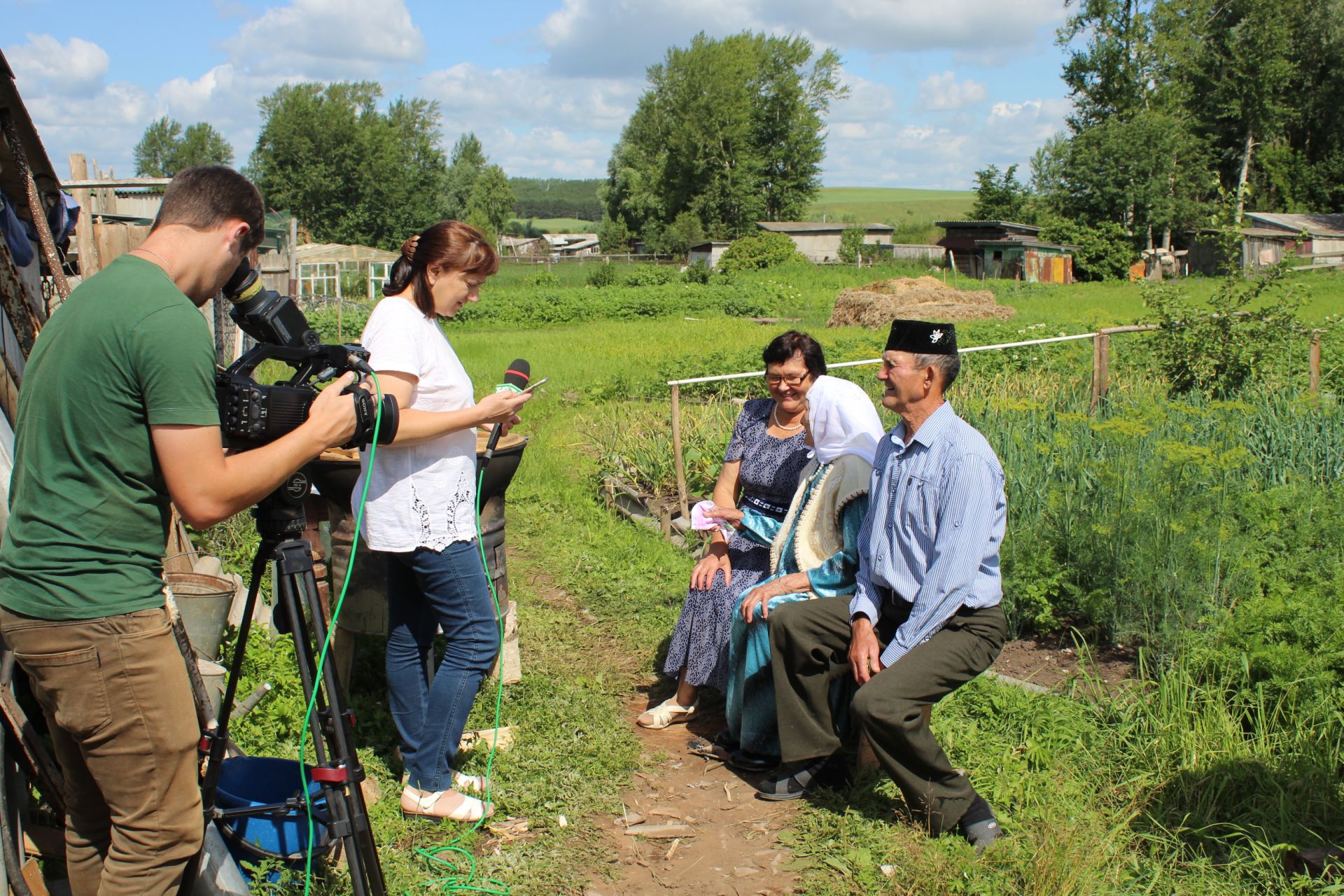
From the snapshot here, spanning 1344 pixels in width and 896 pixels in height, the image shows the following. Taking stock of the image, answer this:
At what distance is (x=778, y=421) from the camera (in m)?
4.33

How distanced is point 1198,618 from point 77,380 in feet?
12.6

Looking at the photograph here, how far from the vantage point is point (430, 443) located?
10.2 feet

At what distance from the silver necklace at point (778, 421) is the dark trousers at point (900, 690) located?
37.7 inches

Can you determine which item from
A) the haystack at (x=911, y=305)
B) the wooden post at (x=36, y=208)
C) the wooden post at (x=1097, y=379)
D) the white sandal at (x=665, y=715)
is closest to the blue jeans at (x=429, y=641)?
the white sandal at (x=665, y=715)

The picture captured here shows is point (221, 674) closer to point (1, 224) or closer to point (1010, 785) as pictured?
point (1, 224)

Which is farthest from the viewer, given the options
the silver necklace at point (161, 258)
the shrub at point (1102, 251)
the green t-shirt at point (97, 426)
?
the shrub at point (1102, 251)

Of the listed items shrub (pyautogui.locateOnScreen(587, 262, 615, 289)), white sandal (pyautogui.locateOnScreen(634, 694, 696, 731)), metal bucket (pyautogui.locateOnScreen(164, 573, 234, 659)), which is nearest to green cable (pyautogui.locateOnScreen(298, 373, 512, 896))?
white sandal (pyautogui.locateOnScreen(634, 694, 696, 731))

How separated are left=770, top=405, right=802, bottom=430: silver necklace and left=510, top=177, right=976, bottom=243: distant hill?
65.8 m

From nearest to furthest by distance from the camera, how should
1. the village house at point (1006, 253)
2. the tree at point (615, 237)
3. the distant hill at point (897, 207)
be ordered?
the village house at point (1006, 253)
the tree at point (615, 237)
the distant hill at point (897, 207)

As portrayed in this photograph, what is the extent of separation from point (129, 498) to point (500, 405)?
1240 millimetres

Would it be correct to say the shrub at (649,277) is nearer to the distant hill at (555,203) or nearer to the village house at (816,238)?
the village house at (816,238)

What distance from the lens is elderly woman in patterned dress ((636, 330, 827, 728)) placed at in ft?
13.8

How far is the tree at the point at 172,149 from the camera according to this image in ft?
275

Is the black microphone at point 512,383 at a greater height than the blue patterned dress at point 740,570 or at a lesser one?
greater
